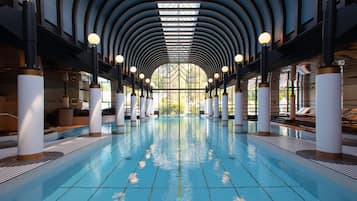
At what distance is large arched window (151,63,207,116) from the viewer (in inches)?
1556

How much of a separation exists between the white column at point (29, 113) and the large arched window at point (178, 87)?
110 ft

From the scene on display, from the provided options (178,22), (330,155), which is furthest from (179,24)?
(330,155)

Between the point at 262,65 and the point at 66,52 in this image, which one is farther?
→ the point at 262,65

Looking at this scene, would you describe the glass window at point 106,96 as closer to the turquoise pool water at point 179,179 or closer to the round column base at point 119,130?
the round column base at point 119,130

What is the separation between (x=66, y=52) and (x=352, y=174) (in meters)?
9.77

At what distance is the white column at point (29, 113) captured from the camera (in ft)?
18.4

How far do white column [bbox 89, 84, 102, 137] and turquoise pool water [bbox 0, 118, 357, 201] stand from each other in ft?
9.77

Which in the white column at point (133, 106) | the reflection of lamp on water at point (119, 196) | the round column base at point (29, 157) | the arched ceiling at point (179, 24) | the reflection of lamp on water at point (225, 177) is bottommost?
the reflection of lamp on water at point (225, 177)

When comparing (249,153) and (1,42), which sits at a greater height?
(1,42)

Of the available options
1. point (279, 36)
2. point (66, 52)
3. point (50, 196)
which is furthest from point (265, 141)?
point (66, 52)

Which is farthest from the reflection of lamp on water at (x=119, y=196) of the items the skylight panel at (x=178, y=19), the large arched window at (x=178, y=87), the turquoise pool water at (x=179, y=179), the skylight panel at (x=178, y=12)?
the large arched window at (x=178, y=87)

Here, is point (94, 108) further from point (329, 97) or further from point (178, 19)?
point (178, 19)

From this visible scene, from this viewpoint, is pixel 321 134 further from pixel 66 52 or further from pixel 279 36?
pixel 66 52

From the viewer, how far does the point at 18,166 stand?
5191mm
